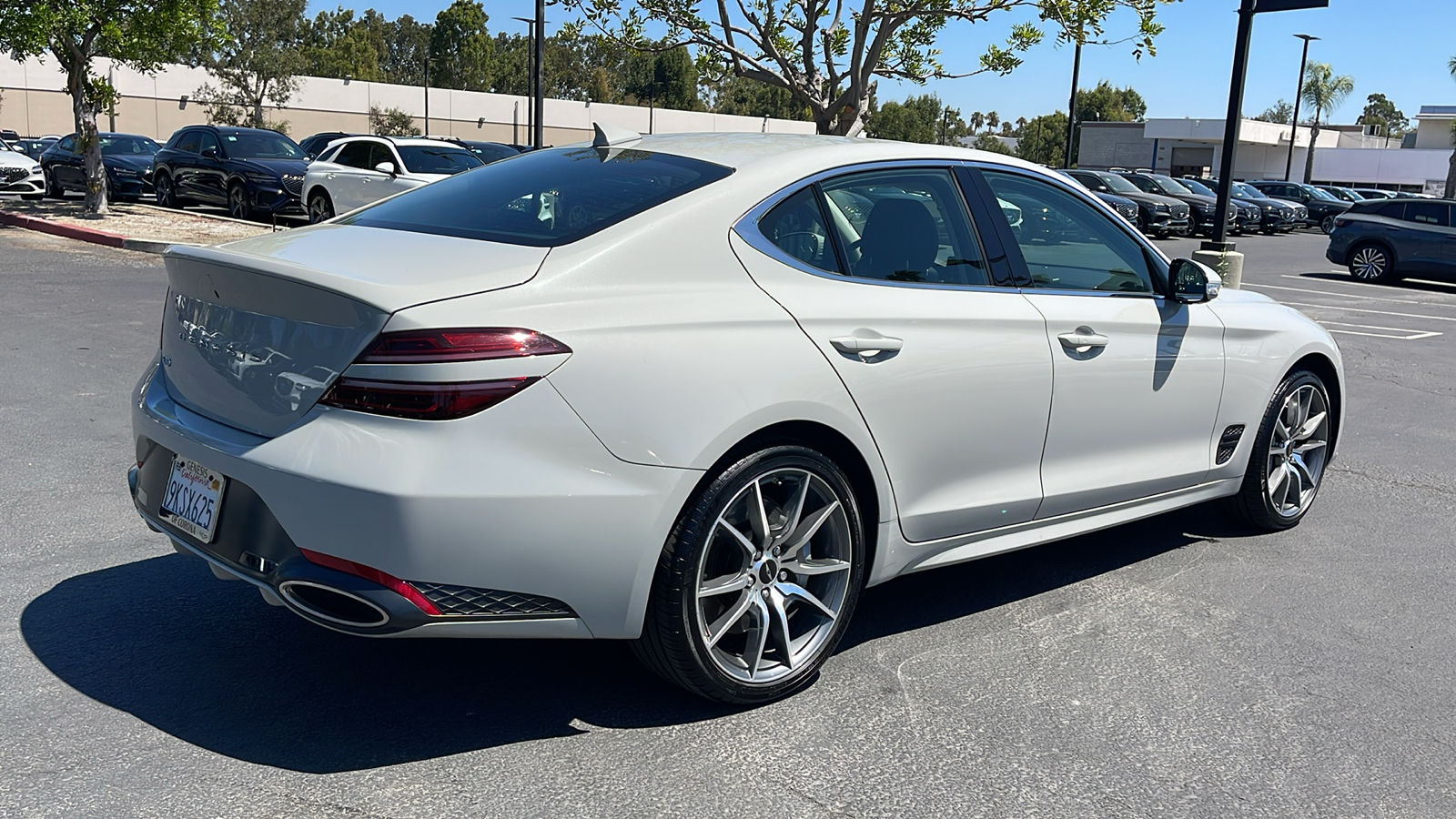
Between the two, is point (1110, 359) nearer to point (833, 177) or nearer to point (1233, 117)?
point (833, 177)

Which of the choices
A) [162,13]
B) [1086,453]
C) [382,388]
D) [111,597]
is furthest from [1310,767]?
[162,13]

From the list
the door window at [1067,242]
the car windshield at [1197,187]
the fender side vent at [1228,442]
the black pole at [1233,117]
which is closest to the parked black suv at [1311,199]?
the car windshield at [1197,187]

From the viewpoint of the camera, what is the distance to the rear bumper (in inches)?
115

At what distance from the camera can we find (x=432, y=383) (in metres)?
2.93

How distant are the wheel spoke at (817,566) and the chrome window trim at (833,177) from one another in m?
0.84

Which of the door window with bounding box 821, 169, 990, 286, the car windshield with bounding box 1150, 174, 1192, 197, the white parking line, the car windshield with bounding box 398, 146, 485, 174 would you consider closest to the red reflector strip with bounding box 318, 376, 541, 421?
the door window with bounding box 821, 169, 990, 286

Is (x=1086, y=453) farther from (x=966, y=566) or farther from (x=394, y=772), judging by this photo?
(x=394, y=772)

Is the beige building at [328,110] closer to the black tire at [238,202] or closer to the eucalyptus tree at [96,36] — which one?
the black tire at [238,202]

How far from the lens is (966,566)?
5.01 metres

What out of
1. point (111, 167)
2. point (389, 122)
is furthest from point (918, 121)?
point (111, 167)

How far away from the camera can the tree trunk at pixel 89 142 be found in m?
19.7

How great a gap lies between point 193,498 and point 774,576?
63.1 inches

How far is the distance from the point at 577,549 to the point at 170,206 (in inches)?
896

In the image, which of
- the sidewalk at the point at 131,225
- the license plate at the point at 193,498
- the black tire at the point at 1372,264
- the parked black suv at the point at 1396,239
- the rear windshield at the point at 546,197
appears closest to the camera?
the license plate at the point at 193,498
